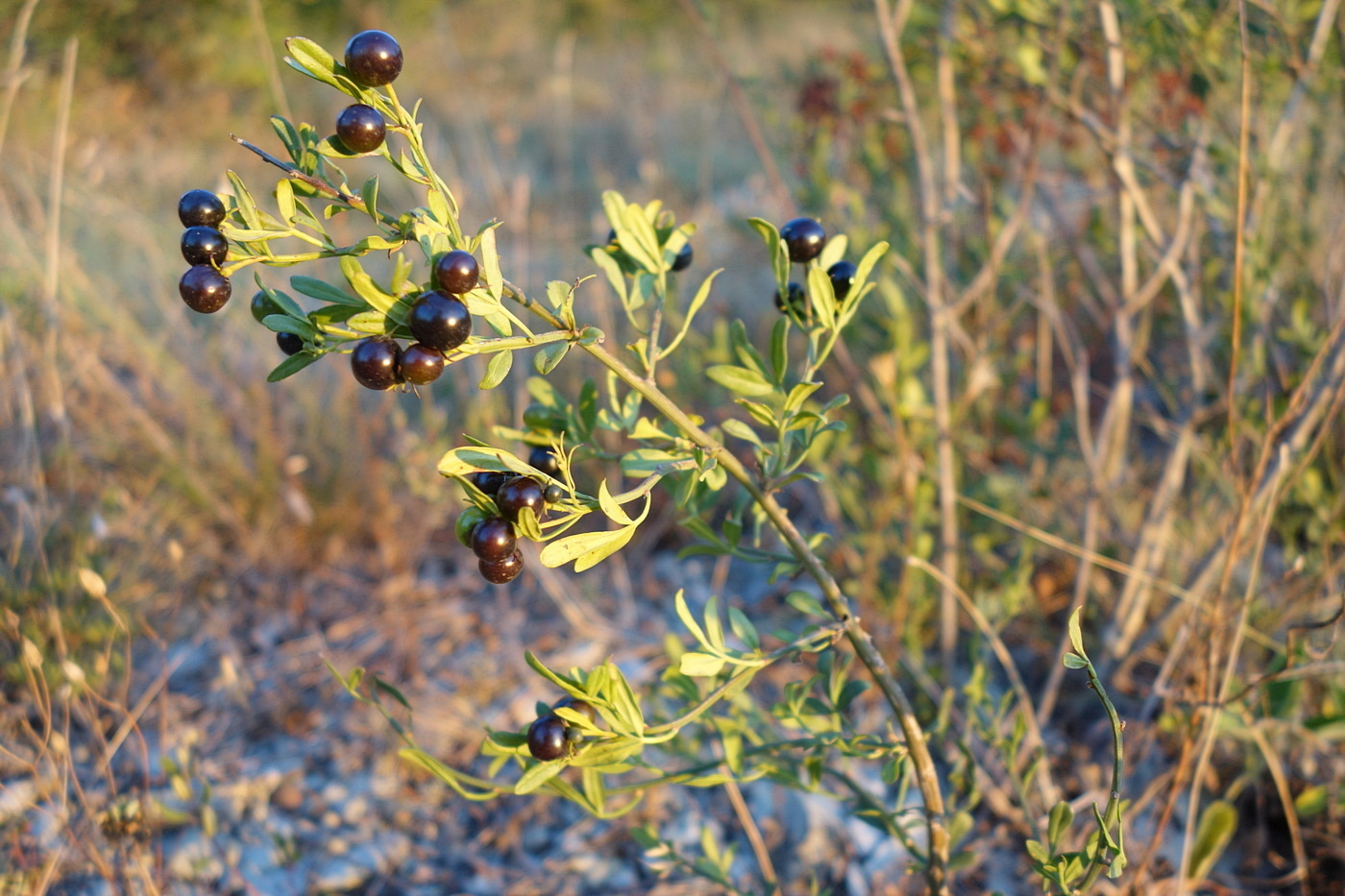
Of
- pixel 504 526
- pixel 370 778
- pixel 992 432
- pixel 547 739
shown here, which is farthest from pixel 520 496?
pixel 992 432

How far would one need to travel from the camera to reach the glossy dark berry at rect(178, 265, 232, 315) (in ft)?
2.33

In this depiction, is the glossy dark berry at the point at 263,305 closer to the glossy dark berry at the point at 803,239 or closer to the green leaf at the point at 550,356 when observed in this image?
the green leaf at the point at 550,356

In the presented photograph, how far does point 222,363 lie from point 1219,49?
3141mm

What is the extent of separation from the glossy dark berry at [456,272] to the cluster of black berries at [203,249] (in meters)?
0.20

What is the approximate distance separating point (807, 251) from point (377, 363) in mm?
505

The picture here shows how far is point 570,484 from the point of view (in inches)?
30.8

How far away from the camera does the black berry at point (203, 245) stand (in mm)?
691

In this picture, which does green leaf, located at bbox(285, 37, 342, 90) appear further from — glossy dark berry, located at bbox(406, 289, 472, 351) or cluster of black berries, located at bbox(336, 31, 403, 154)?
glossy dark berry, located at bbox(406, 289, 472, 351)

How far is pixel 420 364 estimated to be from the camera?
0.68m

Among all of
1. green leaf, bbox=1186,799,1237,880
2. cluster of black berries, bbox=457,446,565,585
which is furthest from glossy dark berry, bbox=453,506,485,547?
green leaf, bbox=1186,799,1237,880

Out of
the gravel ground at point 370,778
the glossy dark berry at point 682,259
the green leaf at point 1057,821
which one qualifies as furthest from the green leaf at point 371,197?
the gravel ground at point 370,778

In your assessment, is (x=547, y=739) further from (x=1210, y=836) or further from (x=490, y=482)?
(x=1210, y=836)

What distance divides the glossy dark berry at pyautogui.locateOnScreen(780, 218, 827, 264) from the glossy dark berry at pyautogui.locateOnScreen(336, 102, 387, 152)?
0.45m

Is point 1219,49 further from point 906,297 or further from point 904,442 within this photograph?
point 904,442
